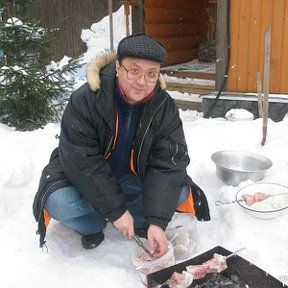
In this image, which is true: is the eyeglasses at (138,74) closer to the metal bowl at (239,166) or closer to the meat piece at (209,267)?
the meat piece at (209,267)

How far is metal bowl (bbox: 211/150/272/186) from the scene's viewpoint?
3.03 m

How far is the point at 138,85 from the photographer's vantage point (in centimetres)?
204

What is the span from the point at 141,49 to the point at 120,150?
656mm

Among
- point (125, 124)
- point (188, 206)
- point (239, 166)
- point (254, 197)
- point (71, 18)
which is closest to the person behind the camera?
point (125, 124)

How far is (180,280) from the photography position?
1.76 metres

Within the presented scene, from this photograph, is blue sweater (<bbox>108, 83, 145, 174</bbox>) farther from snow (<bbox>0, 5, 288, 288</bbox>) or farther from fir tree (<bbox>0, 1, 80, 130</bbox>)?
fir tree (<bbox>0, 1, 80, 130</bbox>)

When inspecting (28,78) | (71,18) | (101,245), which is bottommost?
(101,245)

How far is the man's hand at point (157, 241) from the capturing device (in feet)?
6.63

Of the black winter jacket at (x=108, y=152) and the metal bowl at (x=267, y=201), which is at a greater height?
the black winter jacket at (x=108, y=152)

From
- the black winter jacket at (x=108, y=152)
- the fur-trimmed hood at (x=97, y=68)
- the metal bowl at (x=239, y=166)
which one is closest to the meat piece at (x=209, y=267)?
the black winter jacket at (x=108, y=152)

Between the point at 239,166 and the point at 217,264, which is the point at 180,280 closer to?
the point at 217,264

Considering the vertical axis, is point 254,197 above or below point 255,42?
below

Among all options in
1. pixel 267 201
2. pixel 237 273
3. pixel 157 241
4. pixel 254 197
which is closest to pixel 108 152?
pixel 157 241

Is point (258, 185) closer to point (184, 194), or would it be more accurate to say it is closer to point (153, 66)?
point (184, 194)
